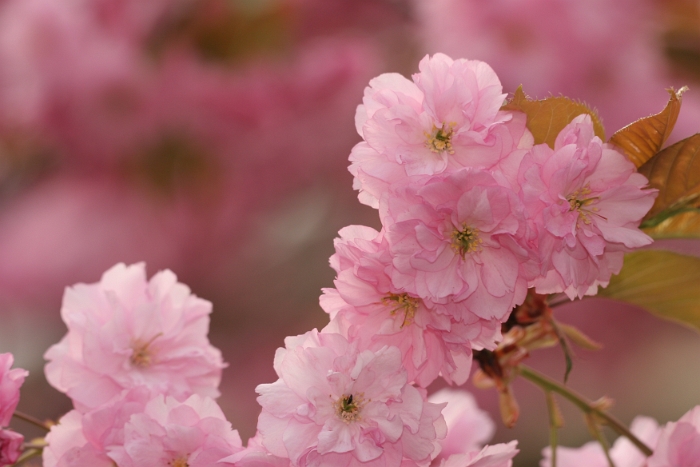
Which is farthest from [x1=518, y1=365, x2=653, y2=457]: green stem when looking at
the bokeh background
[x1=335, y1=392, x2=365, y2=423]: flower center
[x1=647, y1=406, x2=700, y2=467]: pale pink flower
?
the bokeh background

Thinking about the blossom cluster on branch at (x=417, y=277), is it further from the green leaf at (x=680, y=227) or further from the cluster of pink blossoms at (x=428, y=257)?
the green leaf at (x=680, y=227)

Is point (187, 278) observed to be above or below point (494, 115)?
above

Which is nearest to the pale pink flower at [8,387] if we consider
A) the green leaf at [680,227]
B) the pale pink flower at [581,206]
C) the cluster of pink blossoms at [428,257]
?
the cluster of pink blossoms at [428,257]

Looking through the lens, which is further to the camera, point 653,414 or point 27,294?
point 653,414

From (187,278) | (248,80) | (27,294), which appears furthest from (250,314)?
(248,80)

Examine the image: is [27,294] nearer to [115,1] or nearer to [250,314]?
[250,314]

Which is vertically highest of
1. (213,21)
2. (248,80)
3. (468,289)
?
(213,21)

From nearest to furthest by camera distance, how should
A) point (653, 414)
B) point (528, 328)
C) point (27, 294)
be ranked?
point (528, 328)
point (27, 294)
point (653, 414)

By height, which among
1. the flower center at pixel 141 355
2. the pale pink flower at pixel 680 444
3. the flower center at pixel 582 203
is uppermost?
the flower center at pixel 141 355

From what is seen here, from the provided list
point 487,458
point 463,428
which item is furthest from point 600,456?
→ point 487,458
